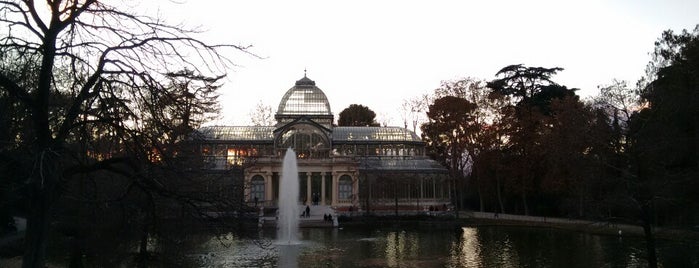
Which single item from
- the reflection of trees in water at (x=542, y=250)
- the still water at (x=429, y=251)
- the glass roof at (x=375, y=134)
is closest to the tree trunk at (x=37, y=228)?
the still water at (x=429, y=251)

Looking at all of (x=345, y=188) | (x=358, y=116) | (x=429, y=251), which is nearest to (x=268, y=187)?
(x=345, y=188)

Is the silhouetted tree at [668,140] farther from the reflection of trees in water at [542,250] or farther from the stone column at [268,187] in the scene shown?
the stone column at [268,187]

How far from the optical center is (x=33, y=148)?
793 cm

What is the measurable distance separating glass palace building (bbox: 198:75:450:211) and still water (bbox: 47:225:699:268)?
53.5ft

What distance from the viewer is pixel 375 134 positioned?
5906 cm

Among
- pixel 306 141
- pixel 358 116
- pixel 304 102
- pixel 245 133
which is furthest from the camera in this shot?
pixel 358 116

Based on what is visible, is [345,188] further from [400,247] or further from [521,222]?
[400,247]

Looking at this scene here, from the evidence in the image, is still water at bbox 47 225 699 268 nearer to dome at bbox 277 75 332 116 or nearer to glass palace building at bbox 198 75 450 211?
glass palace building at bbox 198 75 450 211

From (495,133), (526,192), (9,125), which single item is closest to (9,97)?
(9,125)

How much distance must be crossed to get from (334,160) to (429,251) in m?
29.8

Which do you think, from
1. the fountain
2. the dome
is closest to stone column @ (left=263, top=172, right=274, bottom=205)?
the dome

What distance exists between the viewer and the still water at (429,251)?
2033 cm

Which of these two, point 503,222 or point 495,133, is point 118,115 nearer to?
point 503,222

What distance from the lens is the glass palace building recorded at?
49688 mm
